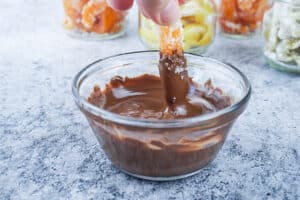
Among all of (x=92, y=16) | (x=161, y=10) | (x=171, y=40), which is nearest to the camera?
(x=161, y=10)

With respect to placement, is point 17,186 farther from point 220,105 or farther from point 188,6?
point 188,6

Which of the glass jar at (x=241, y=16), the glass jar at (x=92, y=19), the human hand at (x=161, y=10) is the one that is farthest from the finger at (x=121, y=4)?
the glass jar at (x=241, y=16)

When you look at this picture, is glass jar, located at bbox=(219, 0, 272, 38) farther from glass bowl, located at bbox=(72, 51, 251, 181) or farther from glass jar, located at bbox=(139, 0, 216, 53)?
glass bowl, located at bbox=(72, 51, 251, 181)

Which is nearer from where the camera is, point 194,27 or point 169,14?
point 169,14

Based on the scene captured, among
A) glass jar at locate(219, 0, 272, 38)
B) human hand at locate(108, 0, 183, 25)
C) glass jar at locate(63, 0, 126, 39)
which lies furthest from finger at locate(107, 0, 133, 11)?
glass jar at locate(219, 0, 272, 38)

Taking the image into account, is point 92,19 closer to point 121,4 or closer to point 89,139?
point 121,4

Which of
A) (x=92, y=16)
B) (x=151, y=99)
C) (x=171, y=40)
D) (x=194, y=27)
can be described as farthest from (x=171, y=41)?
(x=92, y=16)

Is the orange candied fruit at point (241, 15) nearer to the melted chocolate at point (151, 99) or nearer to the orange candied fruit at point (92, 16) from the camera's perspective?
the orange candied fruit at point (92, 16)
